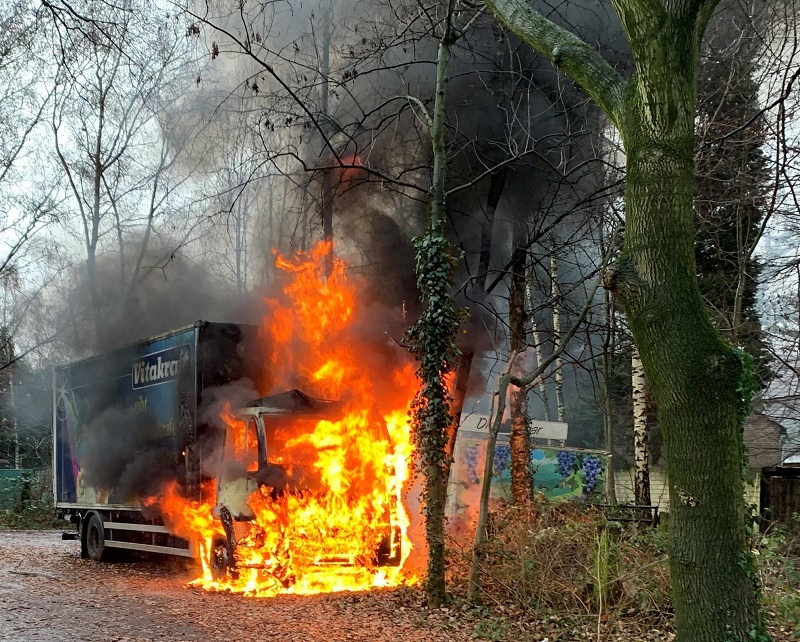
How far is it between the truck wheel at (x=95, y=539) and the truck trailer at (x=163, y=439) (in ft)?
0.06

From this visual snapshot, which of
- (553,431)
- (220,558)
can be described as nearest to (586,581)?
(220,558)

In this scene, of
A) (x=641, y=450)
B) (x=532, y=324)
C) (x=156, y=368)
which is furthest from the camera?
(x=532, y=324)

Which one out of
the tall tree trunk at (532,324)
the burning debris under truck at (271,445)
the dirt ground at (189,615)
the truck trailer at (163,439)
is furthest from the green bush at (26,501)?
the tall tree trunk at (532,324)

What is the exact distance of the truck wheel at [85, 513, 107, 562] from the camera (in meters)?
14.8

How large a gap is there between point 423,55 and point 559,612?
8505mm

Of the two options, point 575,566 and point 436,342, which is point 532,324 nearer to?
point 436,342

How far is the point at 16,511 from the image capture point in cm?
2680

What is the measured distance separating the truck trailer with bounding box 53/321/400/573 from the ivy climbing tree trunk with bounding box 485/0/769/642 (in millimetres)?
5565

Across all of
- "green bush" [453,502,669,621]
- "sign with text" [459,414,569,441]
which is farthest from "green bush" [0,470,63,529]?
"green bush" [453,502,669,621]

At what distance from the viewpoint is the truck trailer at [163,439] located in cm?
1109

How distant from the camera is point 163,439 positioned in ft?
41.9

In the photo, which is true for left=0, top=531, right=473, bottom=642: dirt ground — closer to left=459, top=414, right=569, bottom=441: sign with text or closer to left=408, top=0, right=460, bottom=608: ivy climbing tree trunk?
left=408, top=0, right=460, bottom=608: ivy climbing tree trunk

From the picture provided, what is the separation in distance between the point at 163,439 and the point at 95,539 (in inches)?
153

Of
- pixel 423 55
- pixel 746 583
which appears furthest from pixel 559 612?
pixel 423 55
